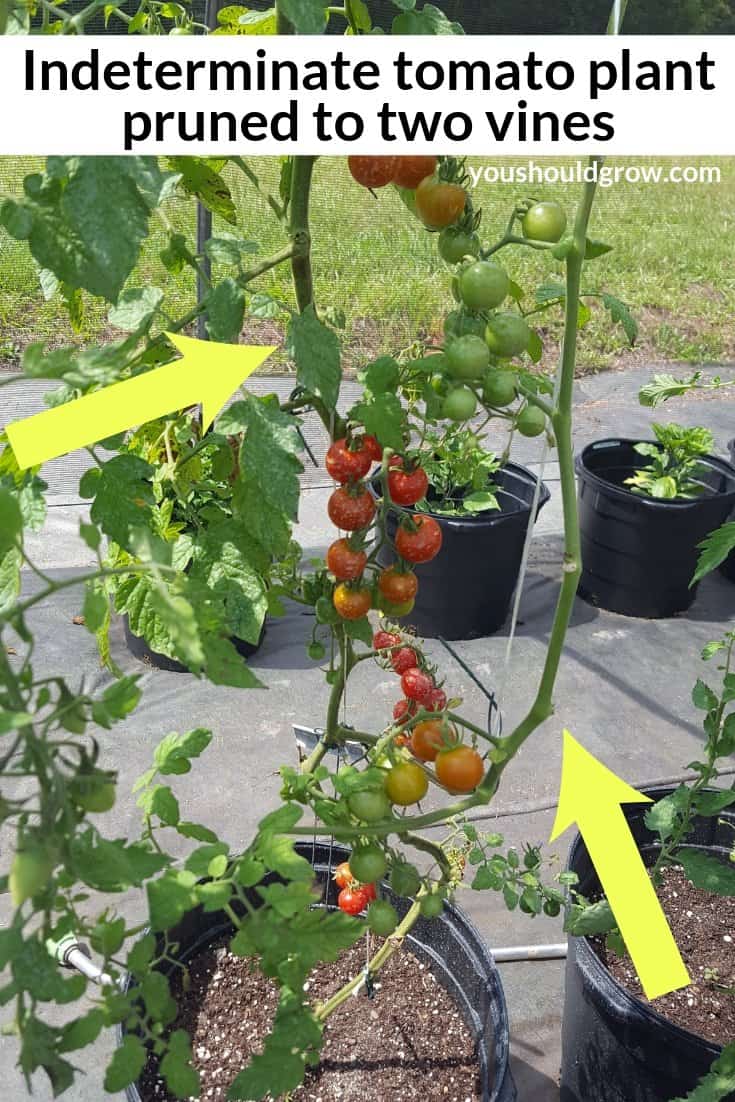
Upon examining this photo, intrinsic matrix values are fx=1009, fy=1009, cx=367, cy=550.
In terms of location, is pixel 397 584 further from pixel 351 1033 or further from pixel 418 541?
pixel 351 1033

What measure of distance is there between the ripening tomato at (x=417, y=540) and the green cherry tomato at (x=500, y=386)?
0.19 metres

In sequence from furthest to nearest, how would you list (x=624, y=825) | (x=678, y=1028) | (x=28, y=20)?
(x=624, y=825), (x=678, y=1028), (x=28, y=20)

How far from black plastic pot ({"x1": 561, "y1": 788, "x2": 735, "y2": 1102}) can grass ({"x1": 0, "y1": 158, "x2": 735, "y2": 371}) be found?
281cm

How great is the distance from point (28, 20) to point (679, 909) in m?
1.45

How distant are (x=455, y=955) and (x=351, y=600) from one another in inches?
24.5

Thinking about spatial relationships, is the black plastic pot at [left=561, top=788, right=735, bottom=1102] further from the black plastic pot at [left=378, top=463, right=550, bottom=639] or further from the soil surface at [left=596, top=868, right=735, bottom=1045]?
the black plastic pot at [left=378, top=463, right=550, bottom=639]

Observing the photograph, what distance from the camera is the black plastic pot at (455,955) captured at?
48.0 inches

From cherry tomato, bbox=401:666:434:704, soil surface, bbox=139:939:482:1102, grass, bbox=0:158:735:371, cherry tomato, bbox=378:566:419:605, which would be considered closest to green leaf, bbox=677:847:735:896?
soil surface, bbox=139:939:482:1102

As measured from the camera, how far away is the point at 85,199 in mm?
707

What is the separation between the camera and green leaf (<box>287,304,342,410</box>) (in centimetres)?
84

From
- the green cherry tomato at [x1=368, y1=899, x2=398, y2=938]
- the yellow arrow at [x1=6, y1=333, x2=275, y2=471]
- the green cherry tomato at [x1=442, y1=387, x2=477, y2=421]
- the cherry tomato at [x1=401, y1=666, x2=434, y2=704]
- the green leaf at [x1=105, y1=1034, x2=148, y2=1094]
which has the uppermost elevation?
the green cherry tomato at [x1=442, y1=387, x2=477, y2=421]

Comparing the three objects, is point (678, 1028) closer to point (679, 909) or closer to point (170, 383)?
point (679, 909)

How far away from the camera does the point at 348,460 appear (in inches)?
36.2

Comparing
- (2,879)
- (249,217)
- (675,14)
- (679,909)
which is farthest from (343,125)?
(675,14)
